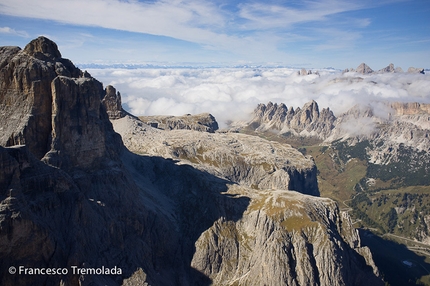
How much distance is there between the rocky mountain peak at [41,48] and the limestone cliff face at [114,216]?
316 millimetres

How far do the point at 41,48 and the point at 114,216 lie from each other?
57410mm

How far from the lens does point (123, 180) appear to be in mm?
111312

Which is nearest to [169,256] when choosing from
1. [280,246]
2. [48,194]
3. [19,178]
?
[280,246]

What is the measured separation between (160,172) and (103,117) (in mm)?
45774

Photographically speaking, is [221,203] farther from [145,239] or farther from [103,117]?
[103,117]

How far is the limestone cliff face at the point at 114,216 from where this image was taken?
7612 cm

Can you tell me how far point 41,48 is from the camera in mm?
98188

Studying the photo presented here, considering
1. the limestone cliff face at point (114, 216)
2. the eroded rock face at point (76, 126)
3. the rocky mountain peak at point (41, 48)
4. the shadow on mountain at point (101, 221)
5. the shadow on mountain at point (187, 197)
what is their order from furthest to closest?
the shadow on mountain at point (187, 197)
the rocky mountain peak at point (41, 48)
the eroded rock face at point (76, 126)
the limestone cliff face at point (114, 216)
the shadow on mountain at point (101, 221)

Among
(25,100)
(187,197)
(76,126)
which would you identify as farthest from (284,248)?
(25,100)

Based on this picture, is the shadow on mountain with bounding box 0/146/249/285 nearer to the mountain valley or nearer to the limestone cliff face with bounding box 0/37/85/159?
the mountain valley

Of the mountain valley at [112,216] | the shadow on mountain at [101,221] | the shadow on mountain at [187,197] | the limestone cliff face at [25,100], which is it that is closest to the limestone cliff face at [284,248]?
the mountain valley at [112,216]

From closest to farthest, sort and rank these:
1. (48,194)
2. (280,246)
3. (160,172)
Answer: (48,194), (280,246), (160,172)

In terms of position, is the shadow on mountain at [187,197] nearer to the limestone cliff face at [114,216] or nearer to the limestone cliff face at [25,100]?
the limestone cliff face at [114,216]

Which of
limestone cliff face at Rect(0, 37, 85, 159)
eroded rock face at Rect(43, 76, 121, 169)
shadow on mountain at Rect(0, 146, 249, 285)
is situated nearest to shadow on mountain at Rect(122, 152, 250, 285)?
shadow on mountain at Rect(0, 146, 249, 285)
